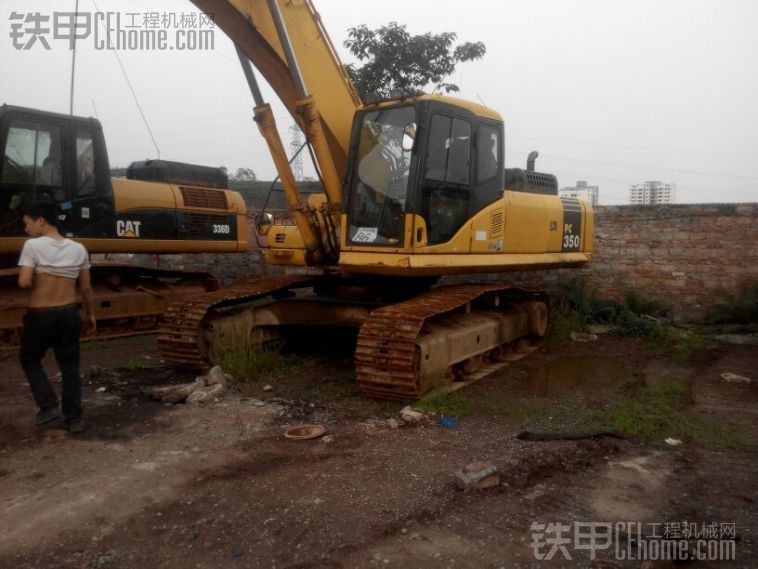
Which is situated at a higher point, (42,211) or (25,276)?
(42,211)

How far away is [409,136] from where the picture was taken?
5703mm

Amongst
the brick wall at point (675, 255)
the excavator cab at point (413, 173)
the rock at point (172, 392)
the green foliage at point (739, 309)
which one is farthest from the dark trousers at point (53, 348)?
the green foliage at point (739, 309)

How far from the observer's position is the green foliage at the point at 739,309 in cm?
862

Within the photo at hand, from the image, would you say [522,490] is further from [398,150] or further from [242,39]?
[242,39]

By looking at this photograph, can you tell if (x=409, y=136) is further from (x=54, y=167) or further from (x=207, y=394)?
(x=54, y=167)

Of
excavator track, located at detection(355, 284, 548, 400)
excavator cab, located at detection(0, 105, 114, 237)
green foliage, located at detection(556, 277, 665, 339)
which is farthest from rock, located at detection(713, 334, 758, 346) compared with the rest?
excavator cab, located at detection(0, 105, 114, 237)

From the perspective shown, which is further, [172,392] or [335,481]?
[172,392]

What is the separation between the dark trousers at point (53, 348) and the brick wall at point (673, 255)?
22.8 feet

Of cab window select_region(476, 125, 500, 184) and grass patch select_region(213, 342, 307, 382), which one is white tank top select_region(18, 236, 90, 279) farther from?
cab window select_region(476, 125, 500, 184)

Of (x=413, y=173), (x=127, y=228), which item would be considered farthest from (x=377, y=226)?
(x=127, y=228)

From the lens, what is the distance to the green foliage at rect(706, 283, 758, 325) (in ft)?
28.3

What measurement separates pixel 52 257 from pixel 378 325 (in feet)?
8.07

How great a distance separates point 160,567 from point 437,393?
121 inches

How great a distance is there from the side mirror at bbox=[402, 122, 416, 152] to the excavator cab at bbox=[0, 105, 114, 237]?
426cm
